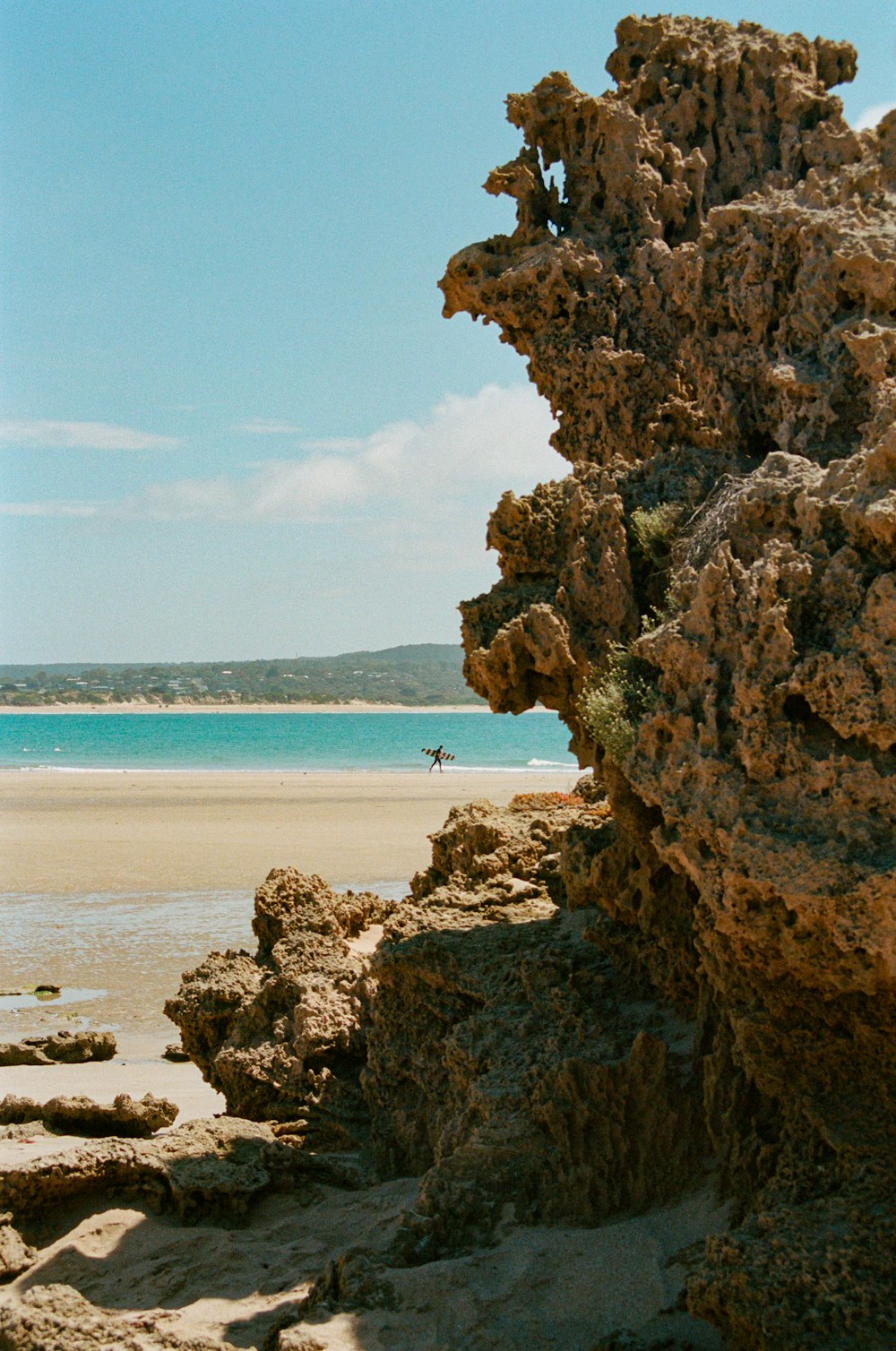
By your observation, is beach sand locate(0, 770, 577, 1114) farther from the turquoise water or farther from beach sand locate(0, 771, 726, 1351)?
the turquoise water

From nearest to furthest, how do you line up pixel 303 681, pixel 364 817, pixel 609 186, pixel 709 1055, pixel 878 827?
1. pixel 878 827
2. pixel 709 1055
3. pixel 609 186
4. pixel 364 817
5. pixel 303 681

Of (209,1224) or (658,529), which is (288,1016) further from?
(658,529)

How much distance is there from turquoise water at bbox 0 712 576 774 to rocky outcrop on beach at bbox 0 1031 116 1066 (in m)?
41.7

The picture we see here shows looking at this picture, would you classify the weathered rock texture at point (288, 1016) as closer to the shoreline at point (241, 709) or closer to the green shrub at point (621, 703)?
the green shrub at point (621, 703)

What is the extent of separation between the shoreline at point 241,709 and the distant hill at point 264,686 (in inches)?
51.2

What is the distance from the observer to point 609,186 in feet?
26.2

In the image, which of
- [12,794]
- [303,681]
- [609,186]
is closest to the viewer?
[609,186]

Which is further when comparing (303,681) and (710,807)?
(303,681)

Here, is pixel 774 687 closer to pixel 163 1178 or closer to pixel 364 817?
pixel 163 1178

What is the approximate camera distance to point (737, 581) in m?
4.99

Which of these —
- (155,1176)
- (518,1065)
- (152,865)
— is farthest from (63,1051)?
(152,865)

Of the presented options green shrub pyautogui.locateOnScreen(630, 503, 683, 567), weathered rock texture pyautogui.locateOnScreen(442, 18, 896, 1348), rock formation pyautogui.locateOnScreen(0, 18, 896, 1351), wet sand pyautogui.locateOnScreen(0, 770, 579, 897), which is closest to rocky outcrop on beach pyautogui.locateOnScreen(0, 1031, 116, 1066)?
rock formation pyautogui.locateOnScreen(0, 18, 896, 1351)

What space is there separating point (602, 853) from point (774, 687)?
2.09 meters

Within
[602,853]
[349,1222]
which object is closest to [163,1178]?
[349,1222]
